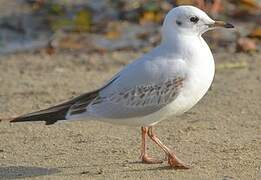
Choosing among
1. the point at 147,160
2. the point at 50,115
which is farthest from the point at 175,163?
the point at 50,115

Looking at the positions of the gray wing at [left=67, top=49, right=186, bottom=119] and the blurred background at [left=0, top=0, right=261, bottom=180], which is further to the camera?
the blurred background at [left=0, top=0, right=261, bottom=180]

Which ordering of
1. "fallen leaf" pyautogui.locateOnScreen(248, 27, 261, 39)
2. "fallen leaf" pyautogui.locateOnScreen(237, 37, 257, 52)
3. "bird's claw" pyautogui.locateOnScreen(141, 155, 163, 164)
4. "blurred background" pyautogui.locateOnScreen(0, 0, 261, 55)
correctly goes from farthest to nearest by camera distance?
"blurred background" pyautogui.locateOnScreen(0, 0, 261, 55) → "fallen leaf" pyautogui.locateOnScreen(248, 27, 261, 39) → "fallen leaf" pyautogui.locateOnScreen(237, 37, 257, 52) → "bird's claw" pyautogui.locateOnScreen(141, 155, 163, 164)

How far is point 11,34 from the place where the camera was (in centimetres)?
1164

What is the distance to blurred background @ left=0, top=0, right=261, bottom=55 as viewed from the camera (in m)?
11.0

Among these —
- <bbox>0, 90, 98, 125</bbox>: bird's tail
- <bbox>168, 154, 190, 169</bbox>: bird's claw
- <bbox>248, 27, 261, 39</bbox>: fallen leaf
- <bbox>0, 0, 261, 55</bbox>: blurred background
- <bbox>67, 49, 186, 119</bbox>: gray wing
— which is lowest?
<bbox>0, 0, 261, 55</bbox>: blurred background

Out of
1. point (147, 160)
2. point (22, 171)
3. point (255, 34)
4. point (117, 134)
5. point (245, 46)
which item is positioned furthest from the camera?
point (255, 34)

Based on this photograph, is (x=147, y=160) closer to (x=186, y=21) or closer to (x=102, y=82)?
(x=186, y=21)

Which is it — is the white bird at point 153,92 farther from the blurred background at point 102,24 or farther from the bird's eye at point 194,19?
the blurred background at point 102,24

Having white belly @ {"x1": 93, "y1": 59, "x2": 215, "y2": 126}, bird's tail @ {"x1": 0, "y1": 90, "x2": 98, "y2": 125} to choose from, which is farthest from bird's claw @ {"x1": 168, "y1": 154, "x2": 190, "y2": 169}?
bird's tail @ {"x1": 0, "y1": 90, "x2": 98, "y2": 125}

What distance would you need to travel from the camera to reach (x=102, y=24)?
38.2 ft

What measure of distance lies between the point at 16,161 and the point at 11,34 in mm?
5132

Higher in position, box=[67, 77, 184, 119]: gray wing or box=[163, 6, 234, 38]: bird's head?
box=[163, 6, 234, 38]: bird's head

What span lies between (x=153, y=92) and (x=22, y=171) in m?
1.11

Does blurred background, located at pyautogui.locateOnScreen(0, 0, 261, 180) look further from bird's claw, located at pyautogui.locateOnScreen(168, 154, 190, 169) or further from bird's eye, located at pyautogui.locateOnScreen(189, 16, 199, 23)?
bird's eye, located at pyautogui.locateOnScreen(189, 16, 199, 23)
